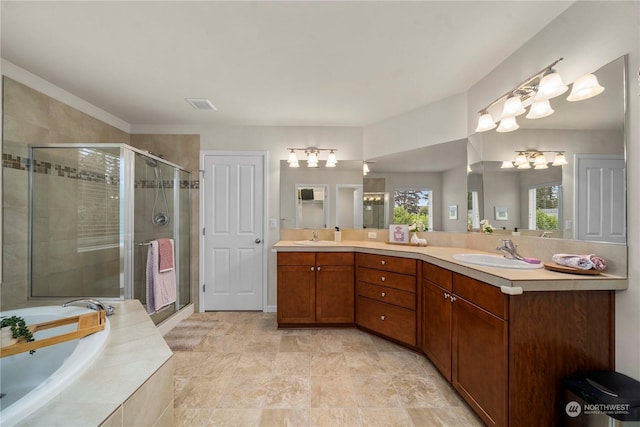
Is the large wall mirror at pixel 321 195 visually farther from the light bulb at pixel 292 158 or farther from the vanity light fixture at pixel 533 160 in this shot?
the vanity light fixture at pixel 533 160

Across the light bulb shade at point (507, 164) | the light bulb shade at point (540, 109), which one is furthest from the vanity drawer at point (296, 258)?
the light bulb shade at point (540, 109)

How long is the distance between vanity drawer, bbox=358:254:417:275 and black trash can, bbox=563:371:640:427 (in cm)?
116

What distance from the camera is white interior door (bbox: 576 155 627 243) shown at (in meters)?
1.27

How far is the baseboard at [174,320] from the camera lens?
8.65 ft

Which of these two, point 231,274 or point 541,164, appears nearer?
point 541,164

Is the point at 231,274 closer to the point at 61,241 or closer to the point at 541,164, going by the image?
the point at 61,241

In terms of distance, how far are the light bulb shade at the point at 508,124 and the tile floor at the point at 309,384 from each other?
1923 millimetres

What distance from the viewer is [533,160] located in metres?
1.74

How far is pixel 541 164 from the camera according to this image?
1683 mm

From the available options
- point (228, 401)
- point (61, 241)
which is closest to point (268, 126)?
point (61, 241)

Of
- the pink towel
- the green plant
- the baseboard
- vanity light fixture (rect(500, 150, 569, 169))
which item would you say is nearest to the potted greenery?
the green plant

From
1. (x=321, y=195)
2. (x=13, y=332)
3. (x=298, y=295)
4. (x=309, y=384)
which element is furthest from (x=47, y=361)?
(x=321, y=195)

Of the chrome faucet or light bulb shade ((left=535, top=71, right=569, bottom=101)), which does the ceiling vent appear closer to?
light bulb shade ((left=535, top=71, right=569, bottom=101))

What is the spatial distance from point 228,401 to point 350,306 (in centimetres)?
141
